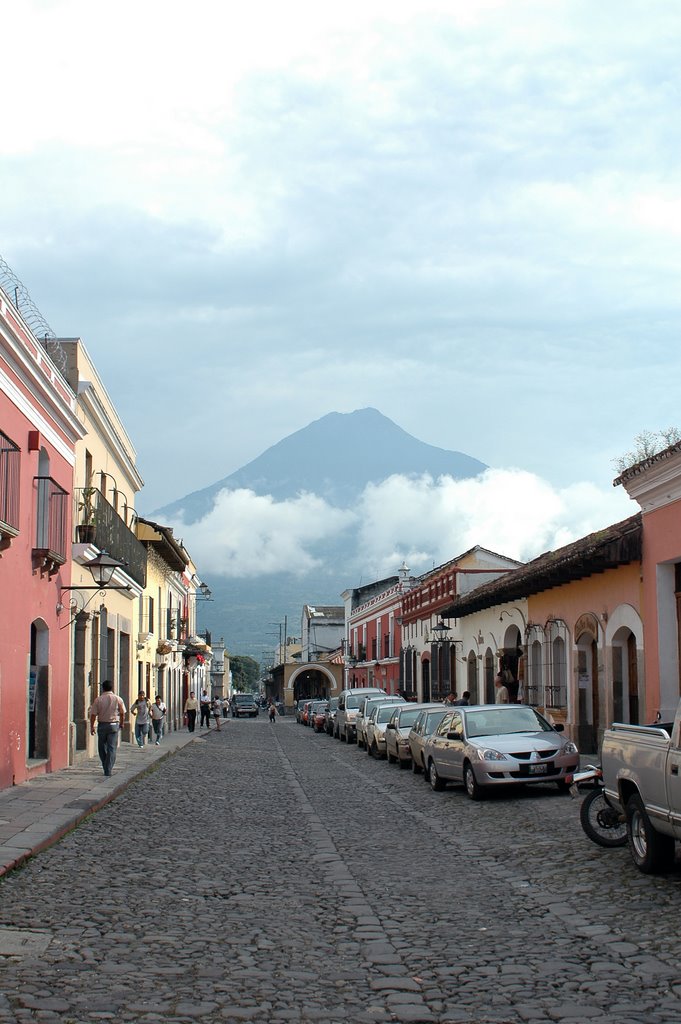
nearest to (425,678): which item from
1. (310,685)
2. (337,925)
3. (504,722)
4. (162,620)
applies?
(162,620)

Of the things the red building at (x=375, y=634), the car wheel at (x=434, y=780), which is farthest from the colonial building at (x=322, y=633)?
the car wheel at (x=434, y=780)

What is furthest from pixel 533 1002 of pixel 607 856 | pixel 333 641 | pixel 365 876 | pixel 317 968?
pixel 333 641

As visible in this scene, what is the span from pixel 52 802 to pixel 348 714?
22.3 metres

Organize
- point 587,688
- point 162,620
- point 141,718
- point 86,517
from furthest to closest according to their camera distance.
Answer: point 162,620, point 141,718, point 587,688, point 86,517

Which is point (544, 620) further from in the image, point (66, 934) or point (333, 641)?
point (333, 641)

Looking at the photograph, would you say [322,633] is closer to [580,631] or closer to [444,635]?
[444,635]

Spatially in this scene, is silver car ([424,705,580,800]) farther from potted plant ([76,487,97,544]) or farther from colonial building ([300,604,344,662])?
colonial building ([300,604,344,662])

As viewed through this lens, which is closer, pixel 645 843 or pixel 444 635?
pixel 645 843

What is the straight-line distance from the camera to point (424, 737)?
66.0 feet

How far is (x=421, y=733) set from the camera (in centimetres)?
2070

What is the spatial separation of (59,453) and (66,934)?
12774 millimetres

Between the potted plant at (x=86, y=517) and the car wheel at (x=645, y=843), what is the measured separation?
529 inches

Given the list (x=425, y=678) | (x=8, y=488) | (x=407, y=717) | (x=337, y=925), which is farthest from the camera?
(x=425, y=678)

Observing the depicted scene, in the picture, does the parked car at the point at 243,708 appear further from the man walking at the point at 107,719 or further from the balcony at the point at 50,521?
the balcony at the point at 50,521
